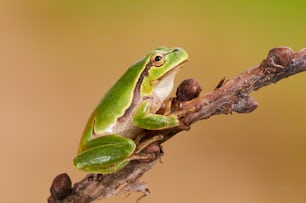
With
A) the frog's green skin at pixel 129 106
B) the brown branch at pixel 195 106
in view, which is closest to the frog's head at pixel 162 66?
the frog's green skin at pixel 129 106

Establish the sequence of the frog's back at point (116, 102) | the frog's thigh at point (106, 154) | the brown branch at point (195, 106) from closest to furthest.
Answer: the brown branch at point (195, 106) < the frog's thigh at point (106, 154) < the frog's back at point (116, 102)

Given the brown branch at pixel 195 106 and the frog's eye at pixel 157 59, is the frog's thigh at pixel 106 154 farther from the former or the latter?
the frog's eye at pixel 157 59

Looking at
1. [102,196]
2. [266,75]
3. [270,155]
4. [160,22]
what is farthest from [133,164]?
[160,22]

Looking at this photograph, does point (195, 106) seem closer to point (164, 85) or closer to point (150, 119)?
point (150, 119)

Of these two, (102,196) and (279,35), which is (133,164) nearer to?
(102,196)

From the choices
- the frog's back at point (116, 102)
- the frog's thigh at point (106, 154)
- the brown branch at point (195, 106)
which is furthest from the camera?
the frog's back at point (116, 102)

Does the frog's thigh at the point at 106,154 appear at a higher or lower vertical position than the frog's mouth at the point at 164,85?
lower

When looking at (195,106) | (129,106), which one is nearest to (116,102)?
(129,106)
